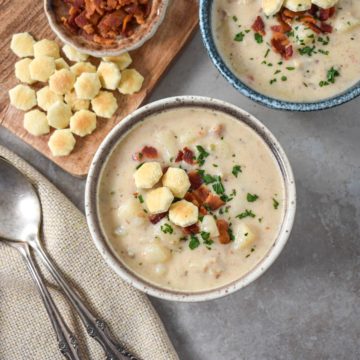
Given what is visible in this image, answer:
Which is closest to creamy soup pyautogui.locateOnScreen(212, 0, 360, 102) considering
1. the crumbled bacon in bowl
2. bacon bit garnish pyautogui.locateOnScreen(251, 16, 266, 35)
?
bacon bit garnish pyautogui.locateOnScreen(251, 16, 266, 35)

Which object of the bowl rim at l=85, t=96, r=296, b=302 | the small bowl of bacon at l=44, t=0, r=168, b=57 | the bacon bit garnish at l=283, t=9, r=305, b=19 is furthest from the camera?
the small bowl of bacon at l=44, t=0, r=168, b=57

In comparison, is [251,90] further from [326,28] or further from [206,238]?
[206,238]

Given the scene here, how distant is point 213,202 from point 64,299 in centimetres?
74

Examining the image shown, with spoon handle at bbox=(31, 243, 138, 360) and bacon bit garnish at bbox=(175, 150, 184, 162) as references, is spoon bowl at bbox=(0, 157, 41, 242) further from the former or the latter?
bacon bit garnish at bbox=(175, 150, 184, 162)

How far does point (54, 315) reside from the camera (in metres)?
2.42

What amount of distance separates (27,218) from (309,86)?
3.65 feet

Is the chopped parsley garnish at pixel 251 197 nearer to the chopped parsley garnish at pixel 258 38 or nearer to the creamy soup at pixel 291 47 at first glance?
the creamy soup at pixel 291 47

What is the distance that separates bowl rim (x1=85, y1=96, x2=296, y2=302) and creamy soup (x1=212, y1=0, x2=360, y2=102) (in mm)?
189

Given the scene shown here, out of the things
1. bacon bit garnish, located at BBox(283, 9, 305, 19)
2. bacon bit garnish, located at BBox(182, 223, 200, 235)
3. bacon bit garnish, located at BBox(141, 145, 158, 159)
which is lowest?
bacon bit garnish, located at BBox(182, 223, 200, 235)

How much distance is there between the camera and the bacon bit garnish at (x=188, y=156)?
217 cm

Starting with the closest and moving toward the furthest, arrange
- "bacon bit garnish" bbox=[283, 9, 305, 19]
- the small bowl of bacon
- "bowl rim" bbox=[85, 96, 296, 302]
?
1. "bowl rim" bbox=[85, 96, 296, 302]
2. "bacon bit garnish" bbox=[283, 9, 305, 19]
3. the small bowl of bacon

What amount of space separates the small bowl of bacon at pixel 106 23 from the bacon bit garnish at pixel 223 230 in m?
0.72

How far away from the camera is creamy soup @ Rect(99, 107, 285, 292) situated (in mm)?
2152

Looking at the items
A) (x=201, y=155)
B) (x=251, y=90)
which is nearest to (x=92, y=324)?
(x=201, y=155)
